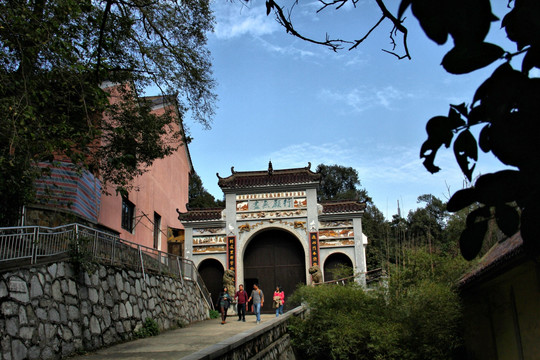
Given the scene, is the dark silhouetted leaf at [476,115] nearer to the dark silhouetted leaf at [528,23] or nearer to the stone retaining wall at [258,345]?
the dark silhouetted leaf at [528,23]

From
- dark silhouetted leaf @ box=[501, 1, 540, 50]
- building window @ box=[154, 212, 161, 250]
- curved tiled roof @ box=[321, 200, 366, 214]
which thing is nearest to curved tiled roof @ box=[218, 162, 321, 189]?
curved tiled roof @ box=[321, 200, 366, 214]

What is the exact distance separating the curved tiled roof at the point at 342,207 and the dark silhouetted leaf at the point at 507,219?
19.0 metres

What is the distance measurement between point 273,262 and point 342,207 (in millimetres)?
4009

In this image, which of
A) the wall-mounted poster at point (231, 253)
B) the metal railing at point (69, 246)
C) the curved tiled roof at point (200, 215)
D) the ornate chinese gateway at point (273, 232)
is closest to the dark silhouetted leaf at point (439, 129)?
the metal railing at point (69, 246)

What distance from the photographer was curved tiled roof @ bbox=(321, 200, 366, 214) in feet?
66.0

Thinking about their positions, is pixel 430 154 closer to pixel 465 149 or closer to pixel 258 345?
pixel 465 149

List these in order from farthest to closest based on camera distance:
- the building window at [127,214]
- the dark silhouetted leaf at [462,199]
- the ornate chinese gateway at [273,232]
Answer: the ornate chinese gateway at [273,232] < the building window at [127,214] < the dark silhouetted leaf at [462,199]

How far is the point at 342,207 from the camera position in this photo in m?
20.2

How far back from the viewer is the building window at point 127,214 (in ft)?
57.7

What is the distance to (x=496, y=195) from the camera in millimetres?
1255

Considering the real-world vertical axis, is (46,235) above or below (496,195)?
above

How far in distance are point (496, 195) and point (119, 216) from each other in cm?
1673

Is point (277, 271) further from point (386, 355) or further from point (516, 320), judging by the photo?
point (516, 320)

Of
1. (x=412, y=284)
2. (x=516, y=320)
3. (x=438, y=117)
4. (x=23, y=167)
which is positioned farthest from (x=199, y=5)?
(x=438, y=117)
